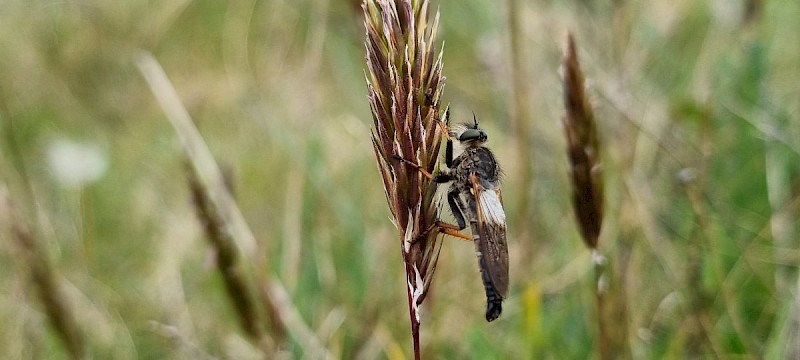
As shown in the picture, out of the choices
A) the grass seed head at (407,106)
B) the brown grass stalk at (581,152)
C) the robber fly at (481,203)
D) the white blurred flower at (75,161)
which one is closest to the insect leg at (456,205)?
the robber fly at (481,203)

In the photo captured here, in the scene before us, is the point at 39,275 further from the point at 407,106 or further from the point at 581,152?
the point at 581,152

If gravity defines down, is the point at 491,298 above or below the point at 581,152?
below

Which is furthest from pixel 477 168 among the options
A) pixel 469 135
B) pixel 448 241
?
pixel 448 241

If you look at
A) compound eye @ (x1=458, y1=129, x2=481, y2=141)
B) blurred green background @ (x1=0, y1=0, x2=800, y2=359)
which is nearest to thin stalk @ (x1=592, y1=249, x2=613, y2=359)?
blurred green background @ (x1=0, y1=0, x2=800, y2=359)

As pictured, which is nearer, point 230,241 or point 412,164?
point 412,164

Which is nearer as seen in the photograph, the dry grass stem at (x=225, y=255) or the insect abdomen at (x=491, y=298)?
the insect abdomen at (x=491, y=298)

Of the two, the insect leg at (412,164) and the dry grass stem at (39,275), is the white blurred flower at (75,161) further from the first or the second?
the insect leg at (412,164)
